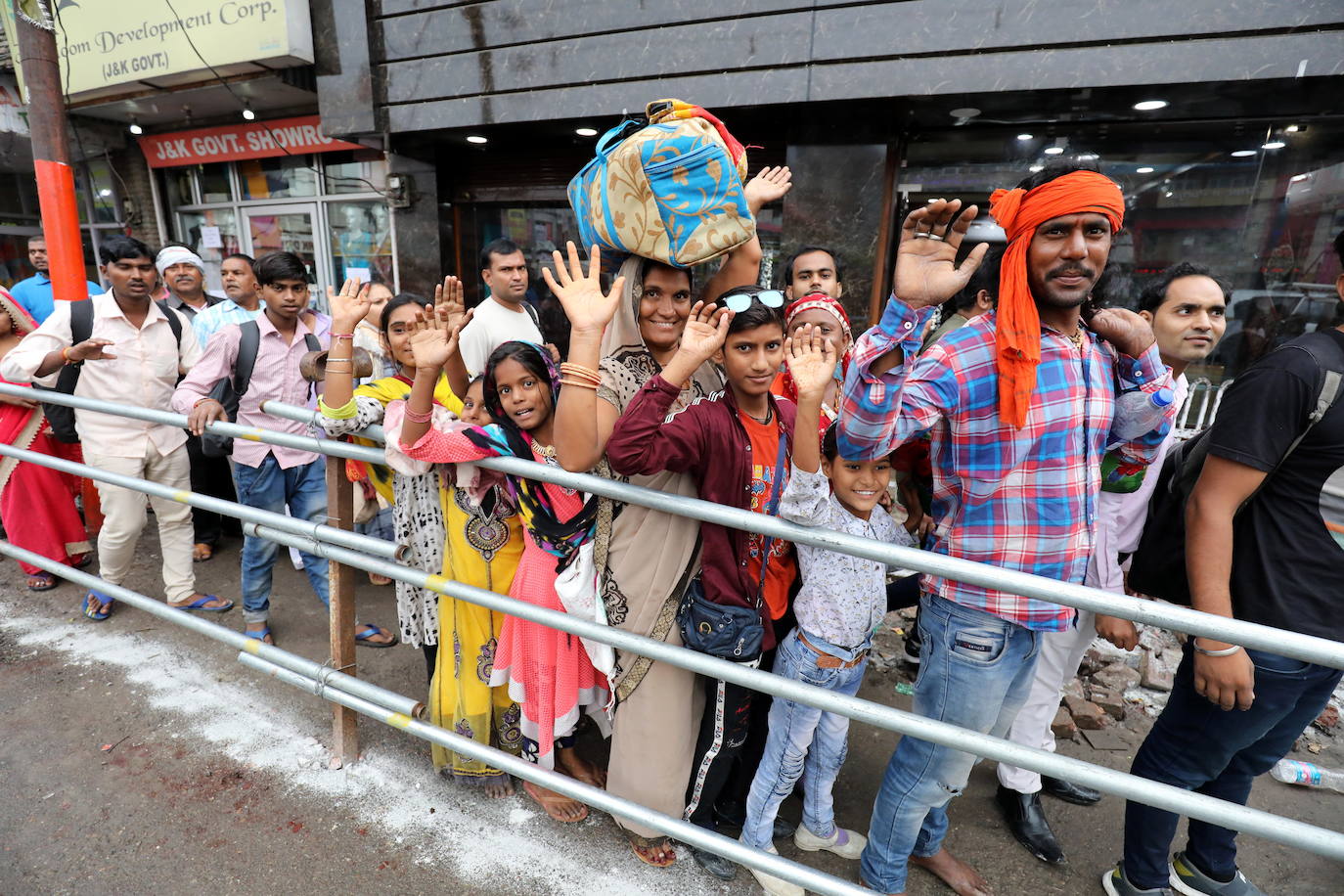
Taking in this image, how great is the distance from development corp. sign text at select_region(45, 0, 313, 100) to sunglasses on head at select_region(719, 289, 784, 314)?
6280mm

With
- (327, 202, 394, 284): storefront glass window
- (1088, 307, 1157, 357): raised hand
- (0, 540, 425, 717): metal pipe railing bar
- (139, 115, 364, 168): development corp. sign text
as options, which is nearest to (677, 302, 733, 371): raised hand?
(1088, 307, 1157, 357): raised hand

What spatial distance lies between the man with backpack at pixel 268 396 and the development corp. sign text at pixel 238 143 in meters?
4.86

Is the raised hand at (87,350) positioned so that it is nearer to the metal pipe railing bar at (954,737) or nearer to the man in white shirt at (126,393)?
the man in white shirt at (126,393)

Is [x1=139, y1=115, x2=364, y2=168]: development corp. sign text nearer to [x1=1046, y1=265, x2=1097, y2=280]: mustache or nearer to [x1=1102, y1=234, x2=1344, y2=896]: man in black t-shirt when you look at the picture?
[x1=1046, y1=265, x2=1097, y2=280]: mustache

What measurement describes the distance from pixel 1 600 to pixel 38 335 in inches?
63.5

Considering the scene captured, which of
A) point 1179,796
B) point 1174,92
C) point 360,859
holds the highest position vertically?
point 1174,92

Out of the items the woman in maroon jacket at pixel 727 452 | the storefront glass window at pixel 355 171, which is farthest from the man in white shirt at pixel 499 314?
the storefront glass window at pixel 355 171

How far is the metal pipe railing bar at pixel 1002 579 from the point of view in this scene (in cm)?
109

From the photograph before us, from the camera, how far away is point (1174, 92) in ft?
12.9

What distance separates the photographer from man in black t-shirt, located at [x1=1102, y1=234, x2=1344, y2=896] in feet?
4.91

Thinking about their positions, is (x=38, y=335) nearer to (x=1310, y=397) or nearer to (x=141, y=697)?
(x=141, y=697)

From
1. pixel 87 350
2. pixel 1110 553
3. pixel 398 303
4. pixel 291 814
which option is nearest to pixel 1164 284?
pixel 1110 553

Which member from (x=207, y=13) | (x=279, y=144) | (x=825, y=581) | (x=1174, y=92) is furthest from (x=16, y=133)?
(x=1174, y=92)

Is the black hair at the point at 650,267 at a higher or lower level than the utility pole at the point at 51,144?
lower
